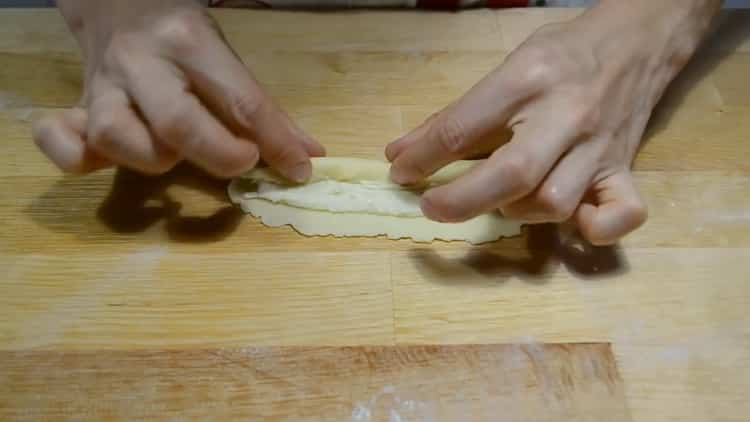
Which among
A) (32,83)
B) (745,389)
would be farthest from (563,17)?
(32,83)

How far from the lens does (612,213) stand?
2.21ft

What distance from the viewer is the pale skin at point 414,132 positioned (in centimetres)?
66

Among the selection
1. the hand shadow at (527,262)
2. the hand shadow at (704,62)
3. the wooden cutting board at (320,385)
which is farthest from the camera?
the hand shadow at (704,62)

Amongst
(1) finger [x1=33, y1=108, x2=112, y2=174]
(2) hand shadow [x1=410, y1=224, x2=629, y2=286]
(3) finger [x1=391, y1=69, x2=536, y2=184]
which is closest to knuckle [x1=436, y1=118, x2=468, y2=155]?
(3) finger [x1=391, y1=69, x2=536, y2=184]

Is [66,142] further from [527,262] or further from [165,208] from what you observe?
[527,262]

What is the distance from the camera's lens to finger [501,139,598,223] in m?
0.66

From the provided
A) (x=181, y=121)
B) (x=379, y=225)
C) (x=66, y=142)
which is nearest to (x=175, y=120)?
(x=181, y=121)

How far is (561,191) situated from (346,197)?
0.21 metres

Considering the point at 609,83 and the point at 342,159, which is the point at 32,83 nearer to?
the point at 342,159

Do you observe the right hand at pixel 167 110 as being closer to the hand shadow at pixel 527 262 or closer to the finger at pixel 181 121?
the finger at pixel 181 121

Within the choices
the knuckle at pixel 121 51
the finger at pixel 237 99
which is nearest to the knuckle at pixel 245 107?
the finger at pixel 237 99

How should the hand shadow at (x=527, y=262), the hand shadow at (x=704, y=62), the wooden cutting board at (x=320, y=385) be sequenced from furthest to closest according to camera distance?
the hand shadow at (x=704, y=62), the hand shadow at (x=527, y=262), the wooden cutting board at (x=320, y=385)

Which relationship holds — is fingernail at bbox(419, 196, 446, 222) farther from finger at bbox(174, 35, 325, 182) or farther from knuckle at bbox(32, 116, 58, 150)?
knuckle at bbox(32, 116, 58, 150)

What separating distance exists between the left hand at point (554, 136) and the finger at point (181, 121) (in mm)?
166
